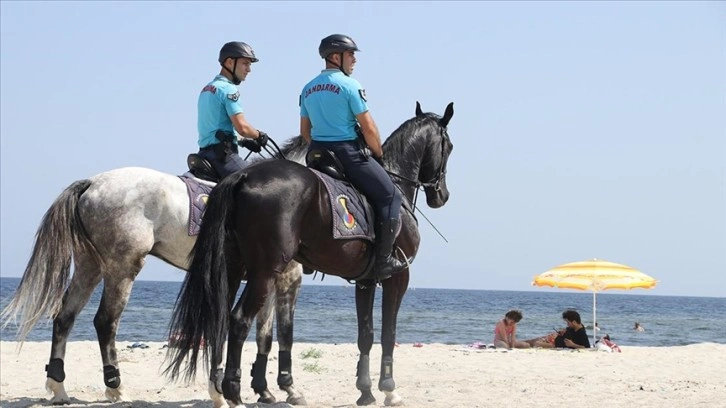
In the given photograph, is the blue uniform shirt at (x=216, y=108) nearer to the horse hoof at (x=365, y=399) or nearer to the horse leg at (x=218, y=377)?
the horse leg at (x=218, y=377)

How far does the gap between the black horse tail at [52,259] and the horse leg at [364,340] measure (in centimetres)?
231

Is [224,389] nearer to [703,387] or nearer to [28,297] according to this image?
[28,297]

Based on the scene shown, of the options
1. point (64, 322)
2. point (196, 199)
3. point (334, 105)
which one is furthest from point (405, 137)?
point (64, 322)

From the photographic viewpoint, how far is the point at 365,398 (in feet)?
29.5

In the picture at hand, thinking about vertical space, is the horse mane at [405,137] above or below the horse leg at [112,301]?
above

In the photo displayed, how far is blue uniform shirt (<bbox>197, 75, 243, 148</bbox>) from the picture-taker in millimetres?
8906

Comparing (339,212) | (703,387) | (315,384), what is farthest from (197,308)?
(703,387)

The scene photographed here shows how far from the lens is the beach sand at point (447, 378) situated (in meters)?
9.67

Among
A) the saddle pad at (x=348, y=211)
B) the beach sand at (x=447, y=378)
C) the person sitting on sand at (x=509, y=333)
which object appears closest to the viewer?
the saddle pad at (x=348, y=211)

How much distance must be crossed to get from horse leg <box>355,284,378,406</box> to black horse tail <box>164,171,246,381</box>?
1.81 m

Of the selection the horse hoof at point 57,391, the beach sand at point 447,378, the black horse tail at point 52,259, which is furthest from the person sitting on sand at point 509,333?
the black horse tail at point 52,259

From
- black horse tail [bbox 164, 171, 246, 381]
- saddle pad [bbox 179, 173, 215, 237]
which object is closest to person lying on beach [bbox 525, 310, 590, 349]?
saddle pad [bbox 179, 173, 215, 237]

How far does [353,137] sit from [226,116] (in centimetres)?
135

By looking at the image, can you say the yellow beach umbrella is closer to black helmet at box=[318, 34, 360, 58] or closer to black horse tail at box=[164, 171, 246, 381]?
black helmet at box=[318, 34, 360, 58]
